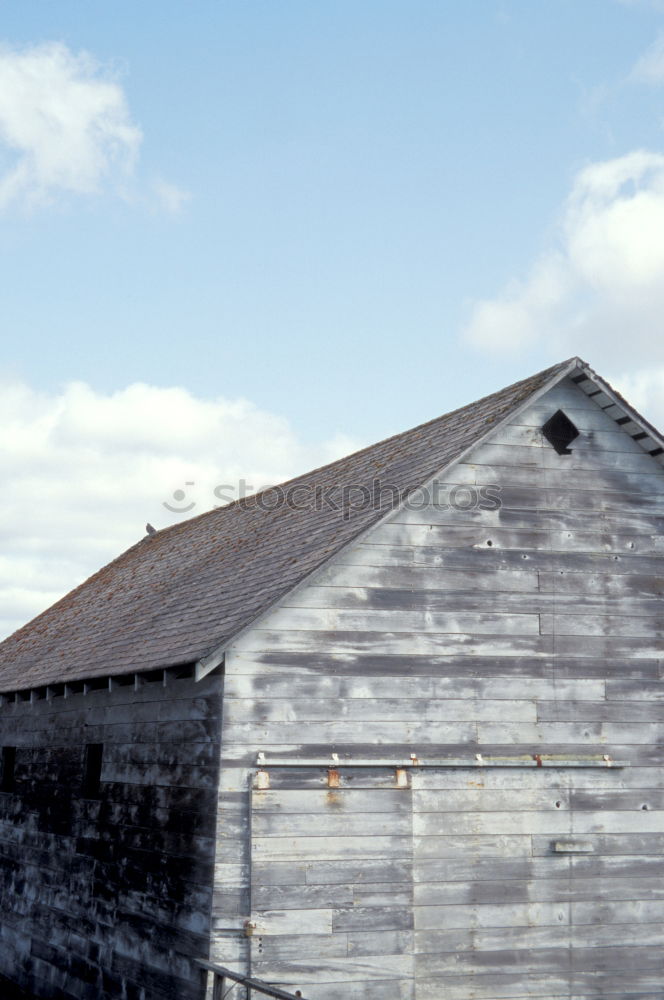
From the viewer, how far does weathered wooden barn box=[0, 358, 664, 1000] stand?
39.7ft

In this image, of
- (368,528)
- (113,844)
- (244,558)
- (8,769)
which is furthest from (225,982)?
(8,769)

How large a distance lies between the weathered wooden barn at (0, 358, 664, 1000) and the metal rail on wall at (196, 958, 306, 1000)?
0.62 feet

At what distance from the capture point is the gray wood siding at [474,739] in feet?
39.7

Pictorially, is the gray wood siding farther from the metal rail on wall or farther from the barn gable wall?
the barn gable wall

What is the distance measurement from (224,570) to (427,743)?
4.64m

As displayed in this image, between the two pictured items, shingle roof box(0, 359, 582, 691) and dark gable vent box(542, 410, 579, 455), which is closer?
shingle roof box(0, 359, 582, 691)

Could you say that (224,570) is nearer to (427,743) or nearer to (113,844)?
(113,844)

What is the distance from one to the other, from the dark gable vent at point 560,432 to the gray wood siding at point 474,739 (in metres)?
0.09

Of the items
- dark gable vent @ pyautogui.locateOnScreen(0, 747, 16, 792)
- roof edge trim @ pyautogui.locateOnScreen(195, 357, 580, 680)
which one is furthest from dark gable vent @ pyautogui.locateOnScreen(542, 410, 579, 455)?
dark gable vent @ pyautogui.locateOnScreen(0, 747, 16, 792)

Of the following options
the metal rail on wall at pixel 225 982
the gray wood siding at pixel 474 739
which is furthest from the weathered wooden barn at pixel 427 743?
the metal rail on wall at pixel 225 982

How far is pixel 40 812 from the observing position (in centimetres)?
1812

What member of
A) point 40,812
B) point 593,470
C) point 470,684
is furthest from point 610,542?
point 40,812

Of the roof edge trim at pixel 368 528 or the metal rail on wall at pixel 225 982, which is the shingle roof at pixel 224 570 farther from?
the metal rail on wall at pixel 225 982

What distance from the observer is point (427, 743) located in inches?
502
